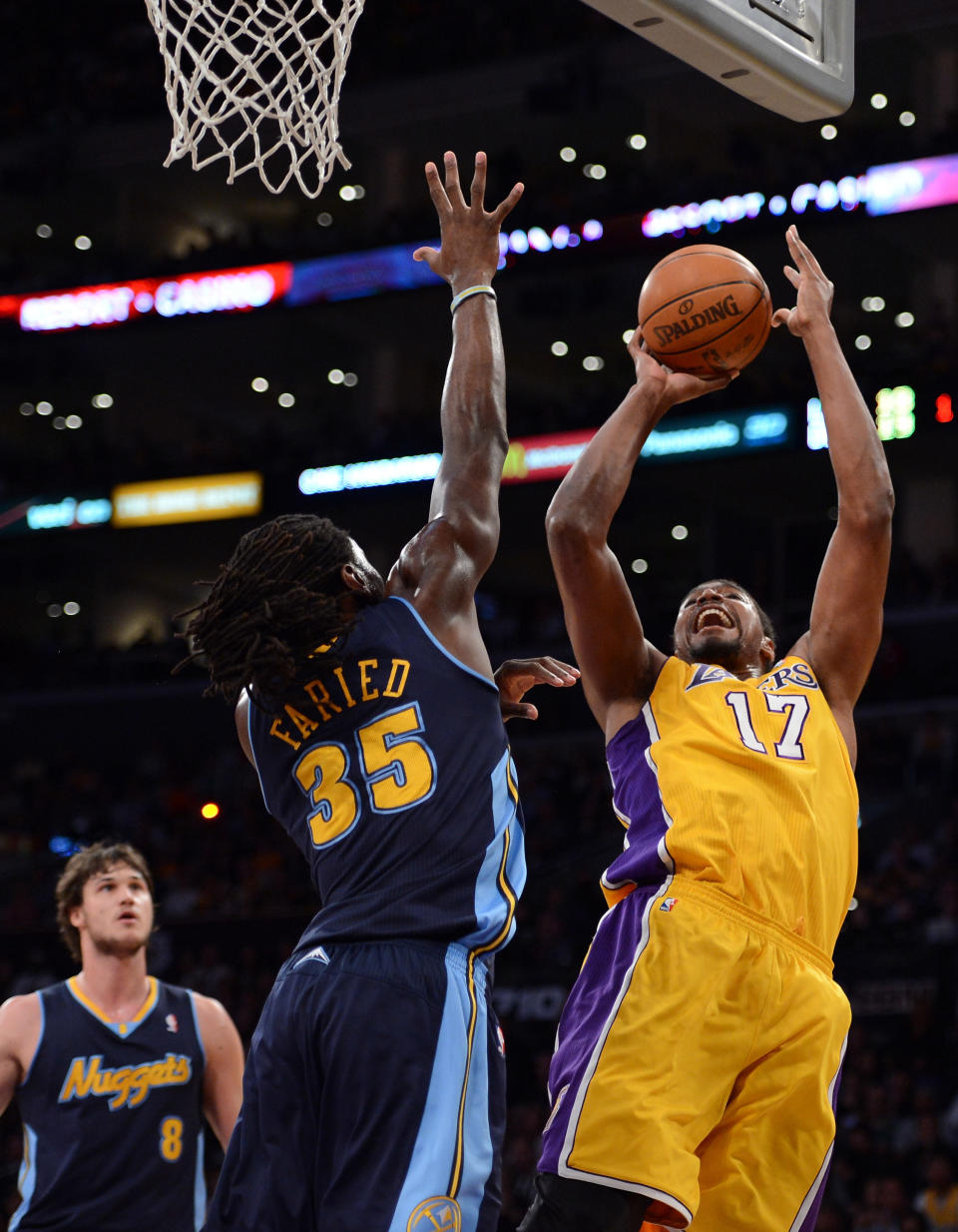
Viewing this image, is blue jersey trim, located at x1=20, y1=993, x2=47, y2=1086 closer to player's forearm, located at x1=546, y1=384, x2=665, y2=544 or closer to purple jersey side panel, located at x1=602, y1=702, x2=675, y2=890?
purple jersey side panel, located at x1=602, y1=702, x2=675, y2=890

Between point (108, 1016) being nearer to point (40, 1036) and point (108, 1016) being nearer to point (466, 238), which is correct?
point (40, 1036)

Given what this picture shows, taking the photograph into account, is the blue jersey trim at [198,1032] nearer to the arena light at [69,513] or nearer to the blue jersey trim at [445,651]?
the blue jersey trim at [445,651]

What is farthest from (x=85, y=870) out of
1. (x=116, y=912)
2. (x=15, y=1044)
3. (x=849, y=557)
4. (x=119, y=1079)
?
(x=849, y=557)

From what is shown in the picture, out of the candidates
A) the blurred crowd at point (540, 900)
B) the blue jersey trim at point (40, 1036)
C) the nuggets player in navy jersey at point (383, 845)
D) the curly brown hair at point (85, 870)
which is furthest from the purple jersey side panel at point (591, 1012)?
the blurred crowd at point (540, 900)

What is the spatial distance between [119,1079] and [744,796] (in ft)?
8.03

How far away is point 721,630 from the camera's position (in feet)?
13.7

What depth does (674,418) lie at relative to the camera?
21203 mm

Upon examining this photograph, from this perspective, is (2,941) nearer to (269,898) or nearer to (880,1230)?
(269,898)

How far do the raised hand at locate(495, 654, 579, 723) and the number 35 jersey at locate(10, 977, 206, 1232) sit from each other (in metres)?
2.02

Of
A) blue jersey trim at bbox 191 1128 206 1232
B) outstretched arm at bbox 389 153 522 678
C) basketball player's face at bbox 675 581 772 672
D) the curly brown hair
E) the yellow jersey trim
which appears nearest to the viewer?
outstretched arm at bbox 389 153 522 678

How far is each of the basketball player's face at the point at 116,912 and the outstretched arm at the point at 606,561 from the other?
6.76 feet

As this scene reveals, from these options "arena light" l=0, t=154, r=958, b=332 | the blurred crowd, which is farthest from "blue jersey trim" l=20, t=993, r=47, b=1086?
"arena light" l=0, t=154, r=958, b=332

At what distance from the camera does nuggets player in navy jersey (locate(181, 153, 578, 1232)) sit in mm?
2857

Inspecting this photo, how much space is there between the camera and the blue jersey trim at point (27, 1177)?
4.90 metres
